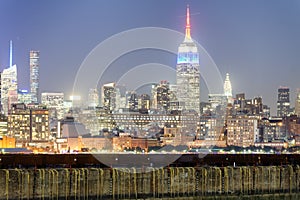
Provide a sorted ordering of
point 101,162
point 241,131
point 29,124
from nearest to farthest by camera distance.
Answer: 1. point 101,162
2. point 29,124
3. point 241,131

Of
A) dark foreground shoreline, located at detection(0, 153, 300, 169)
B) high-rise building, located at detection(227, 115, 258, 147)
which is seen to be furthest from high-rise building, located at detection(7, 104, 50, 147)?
dark foreground shoreline, located at detection(0, 153, 300, 169)

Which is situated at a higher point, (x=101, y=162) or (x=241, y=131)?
(x=241, y=131)

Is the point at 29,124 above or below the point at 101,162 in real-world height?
above

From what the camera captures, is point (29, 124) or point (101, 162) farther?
point (29, 124)

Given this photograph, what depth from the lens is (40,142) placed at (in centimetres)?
11938

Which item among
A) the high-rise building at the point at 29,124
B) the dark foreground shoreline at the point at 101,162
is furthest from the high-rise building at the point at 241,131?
the dark foreground shoreline at the point at 101,162

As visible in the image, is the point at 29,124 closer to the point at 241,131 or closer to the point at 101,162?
the point at 241,131

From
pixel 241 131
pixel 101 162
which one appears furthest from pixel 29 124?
pixel 101 162

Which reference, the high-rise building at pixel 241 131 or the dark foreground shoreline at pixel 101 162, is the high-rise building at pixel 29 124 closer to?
the high-rise building at pixel 241 131

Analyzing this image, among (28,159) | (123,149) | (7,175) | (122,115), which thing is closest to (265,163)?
(28,159)

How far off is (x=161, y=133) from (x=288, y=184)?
76380 mm

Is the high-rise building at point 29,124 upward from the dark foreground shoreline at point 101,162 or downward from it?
upward

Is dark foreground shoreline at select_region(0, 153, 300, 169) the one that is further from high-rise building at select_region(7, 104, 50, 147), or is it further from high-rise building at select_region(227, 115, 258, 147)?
high-rise building at select_region(227, 115, 258, 147)

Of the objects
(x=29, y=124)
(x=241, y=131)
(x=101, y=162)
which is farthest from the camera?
(x=241, y=131)
